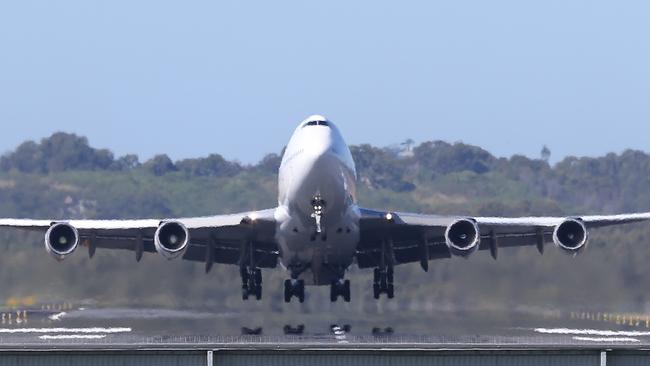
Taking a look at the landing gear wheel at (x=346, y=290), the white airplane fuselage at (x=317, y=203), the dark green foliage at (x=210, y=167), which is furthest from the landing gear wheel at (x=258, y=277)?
the dark green foliage at (x=210, y=167)

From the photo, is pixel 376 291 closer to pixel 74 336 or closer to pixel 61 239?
pixel 61 239

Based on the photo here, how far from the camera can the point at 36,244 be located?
47.1 meters

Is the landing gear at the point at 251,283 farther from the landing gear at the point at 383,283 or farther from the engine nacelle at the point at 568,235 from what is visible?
the engine nacelle at the point at 568,235

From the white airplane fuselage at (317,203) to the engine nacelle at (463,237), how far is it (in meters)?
2.58

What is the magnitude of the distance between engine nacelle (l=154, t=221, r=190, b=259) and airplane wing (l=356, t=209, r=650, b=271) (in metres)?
4.86

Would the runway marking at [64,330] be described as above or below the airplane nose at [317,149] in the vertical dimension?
below

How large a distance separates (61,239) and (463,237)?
1108 centimetres

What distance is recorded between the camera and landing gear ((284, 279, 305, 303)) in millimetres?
43188

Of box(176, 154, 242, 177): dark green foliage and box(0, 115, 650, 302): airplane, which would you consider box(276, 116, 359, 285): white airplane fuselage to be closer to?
box(0, 115, 650, 302): airplane

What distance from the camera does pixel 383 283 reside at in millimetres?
44250

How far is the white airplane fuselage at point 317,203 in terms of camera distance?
37.8 meters

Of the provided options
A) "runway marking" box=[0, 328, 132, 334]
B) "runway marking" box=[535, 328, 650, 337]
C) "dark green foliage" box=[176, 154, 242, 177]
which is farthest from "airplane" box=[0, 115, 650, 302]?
"dark green foliage" box=[176, 154, 242, 177]

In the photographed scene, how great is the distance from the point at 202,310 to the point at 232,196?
869 inches

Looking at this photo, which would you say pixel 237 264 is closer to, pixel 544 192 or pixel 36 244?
pixel 36 244
